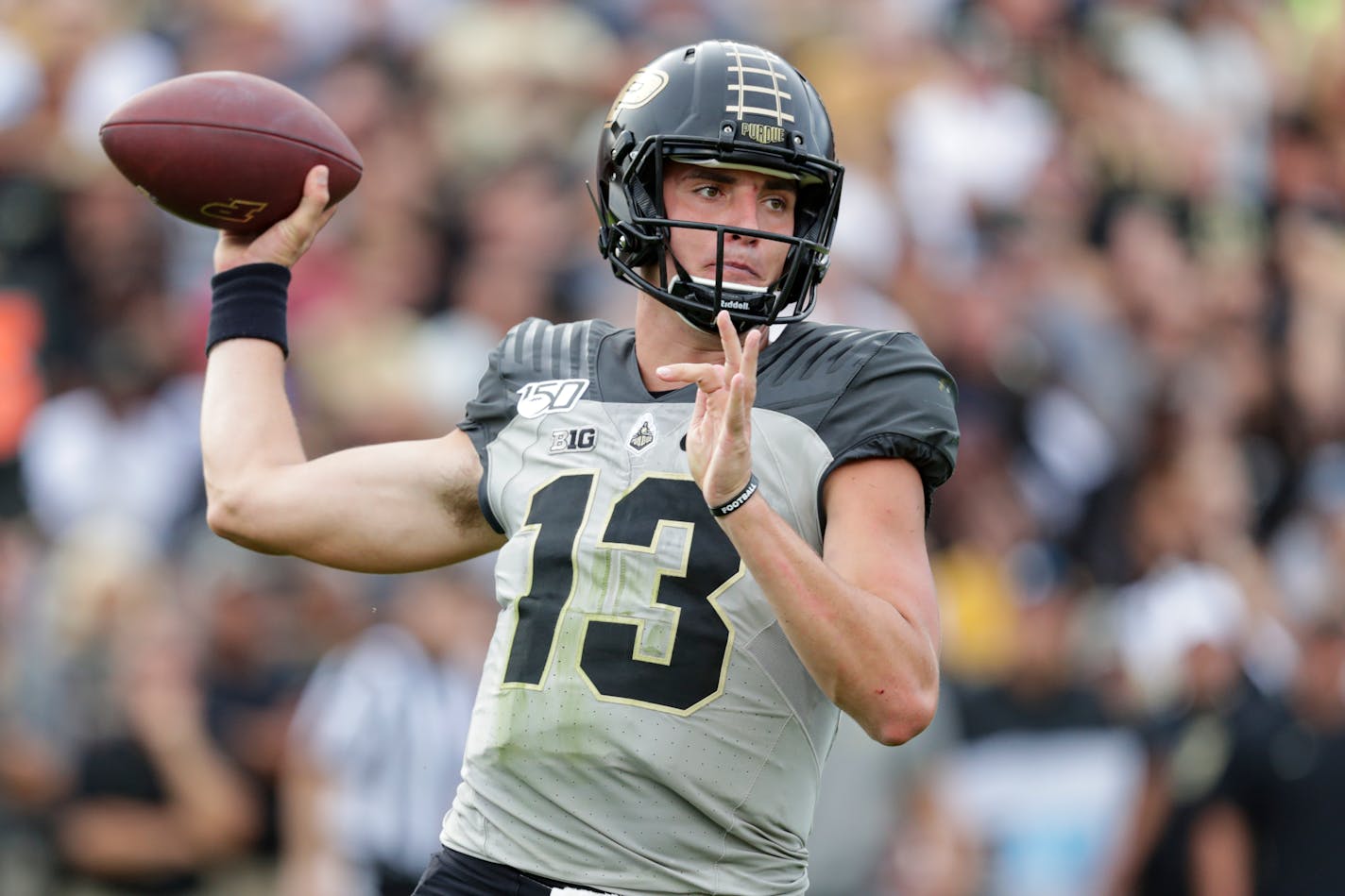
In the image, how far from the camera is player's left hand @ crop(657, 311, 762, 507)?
8.59 ft

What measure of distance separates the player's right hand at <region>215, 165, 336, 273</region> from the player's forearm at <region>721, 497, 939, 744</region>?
1.27 meters

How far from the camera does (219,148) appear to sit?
3438 mm

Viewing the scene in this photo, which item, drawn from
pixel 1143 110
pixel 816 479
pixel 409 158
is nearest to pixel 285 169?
pixel 816 479

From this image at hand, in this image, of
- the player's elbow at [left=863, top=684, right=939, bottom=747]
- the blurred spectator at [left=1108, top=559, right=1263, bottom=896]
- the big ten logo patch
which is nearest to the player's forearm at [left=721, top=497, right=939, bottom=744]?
the player's elbow at [left=863, top=684, right=939, bottom=747]

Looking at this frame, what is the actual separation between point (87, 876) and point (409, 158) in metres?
3.21

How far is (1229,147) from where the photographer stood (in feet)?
31.1

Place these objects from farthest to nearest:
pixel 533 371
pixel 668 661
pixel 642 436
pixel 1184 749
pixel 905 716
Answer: pixel 1184 749 → pixel 533 371 → pixel 642 436 → pixel 668 661 → pixel 905 716

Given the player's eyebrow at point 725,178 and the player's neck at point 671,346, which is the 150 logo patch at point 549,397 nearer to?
the player's neck at point 671,346

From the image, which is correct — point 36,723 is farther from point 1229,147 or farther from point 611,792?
point 1229,147

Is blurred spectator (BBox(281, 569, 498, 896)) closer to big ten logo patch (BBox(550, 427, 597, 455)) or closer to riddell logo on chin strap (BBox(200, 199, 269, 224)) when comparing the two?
riddell logo on chin strap (BBox(200, 199, 269, 224))

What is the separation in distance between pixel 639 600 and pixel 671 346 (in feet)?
1.74

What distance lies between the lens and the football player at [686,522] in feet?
9.07

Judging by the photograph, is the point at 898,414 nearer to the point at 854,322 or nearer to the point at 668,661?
the point at 668,661

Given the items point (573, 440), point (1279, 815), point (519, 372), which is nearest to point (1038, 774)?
point (1279, 815)
